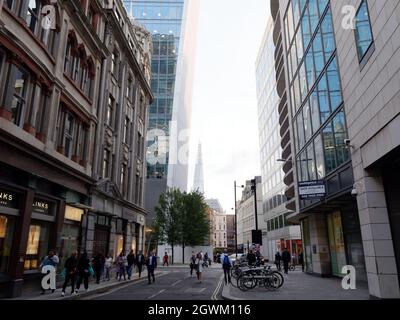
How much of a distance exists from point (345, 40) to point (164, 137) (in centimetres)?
5056

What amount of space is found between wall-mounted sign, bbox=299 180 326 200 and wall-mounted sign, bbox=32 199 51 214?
12938mm

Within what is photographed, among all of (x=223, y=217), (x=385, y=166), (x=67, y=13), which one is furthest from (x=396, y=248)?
(x=223, y=217)

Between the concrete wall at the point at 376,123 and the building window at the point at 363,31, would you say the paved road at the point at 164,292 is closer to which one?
the concrete wall at the point at 376,123

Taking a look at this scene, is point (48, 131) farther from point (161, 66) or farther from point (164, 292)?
point (161, 66)

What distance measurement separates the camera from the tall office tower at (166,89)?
61.8 metres

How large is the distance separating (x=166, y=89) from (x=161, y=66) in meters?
5.52

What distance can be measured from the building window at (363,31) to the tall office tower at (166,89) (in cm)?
4905

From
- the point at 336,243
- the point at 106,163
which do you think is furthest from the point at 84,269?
the point at 336,243

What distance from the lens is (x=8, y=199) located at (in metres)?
12.8

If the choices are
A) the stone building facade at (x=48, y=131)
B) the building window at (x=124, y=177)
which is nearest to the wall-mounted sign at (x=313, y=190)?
the stone building facade at (x=48, y=131)

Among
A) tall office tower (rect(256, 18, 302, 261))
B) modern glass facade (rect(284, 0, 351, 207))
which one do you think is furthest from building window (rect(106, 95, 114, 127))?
tall office tower (rect(256, 18, 302, 261))

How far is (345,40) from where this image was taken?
47.4 feet
